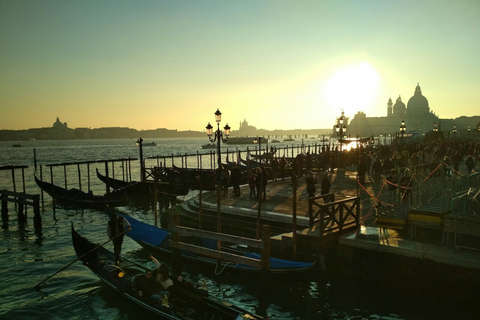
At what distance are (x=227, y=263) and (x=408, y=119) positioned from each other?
175224mm

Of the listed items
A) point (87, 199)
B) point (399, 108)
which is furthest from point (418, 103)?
point (87, 199)

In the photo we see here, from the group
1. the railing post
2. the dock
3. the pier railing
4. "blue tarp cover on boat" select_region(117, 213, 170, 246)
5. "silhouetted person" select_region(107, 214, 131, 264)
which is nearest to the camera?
the dock

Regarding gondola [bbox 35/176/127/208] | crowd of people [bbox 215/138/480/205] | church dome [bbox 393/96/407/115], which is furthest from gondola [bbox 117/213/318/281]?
church dome [bbox 393/96/407/115]

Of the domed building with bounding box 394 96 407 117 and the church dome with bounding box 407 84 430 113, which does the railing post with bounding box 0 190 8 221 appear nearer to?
the church dome with bounding box 407 84 430 113

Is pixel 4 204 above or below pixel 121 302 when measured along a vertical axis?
above

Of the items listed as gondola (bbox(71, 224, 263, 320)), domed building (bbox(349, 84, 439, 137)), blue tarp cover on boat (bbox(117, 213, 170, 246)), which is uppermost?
domed building (bbox(349, 84, 439, 137))

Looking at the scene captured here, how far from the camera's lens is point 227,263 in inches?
442

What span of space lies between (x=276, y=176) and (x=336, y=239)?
1281cm

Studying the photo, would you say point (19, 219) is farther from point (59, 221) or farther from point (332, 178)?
point (332, 178)

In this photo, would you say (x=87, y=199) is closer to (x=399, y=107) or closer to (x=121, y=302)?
(x=121, y=302)

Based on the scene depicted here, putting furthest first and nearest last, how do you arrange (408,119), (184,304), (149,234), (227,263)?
(408,119), (149,234), (227,263), (184,304)

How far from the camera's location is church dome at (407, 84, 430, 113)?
6550 inches

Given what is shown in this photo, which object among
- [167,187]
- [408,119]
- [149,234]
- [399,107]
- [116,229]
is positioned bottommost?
[167,187]

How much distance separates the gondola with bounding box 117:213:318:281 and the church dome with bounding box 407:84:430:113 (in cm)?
17560
